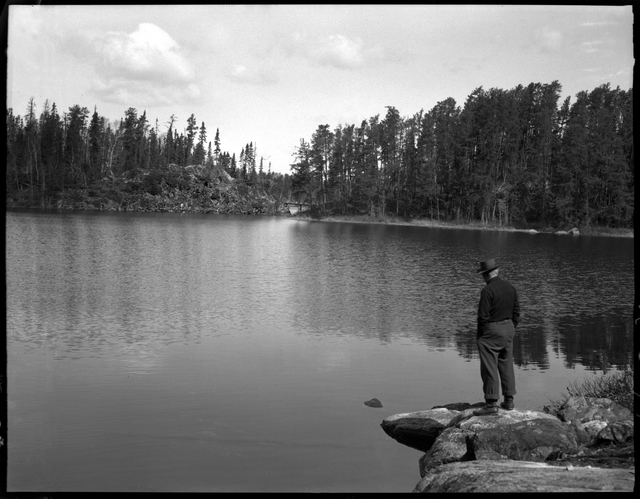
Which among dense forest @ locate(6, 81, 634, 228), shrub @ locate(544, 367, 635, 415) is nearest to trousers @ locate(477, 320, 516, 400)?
shrub @ locate(544, 367, 635, 415)

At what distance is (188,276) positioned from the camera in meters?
31.0

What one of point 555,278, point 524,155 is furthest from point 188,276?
point 524,155

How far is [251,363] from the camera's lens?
15.3m

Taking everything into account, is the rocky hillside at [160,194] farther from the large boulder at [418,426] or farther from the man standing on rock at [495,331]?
the man standing on rock at [495,331]

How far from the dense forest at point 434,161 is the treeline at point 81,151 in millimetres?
294

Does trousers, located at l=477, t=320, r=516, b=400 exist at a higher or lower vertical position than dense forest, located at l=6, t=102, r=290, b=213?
lower

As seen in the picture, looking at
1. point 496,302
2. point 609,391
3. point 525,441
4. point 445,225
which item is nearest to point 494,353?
point 496,302

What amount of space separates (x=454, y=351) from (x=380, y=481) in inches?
331

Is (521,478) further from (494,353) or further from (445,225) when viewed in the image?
(445,225)

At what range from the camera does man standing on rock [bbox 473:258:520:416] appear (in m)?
9.63

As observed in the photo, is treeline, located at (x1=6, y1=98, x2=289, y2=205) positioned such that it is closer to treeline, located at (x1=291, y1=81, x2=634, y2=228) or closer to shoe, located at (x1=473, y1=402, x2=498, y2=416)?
treeline, located at (x1=291, y1=81, x2=634, y2=228)

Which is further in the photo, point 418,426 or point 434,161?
point 434,161

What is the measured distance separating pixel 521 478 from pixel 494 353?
9.44 ft

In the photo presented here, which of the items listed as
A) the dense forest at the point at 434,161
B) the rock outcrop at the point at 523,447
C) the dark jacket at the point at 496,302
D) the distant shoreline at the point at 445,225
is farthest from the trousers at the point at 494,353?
the distant shoreline at the point at 445,225
